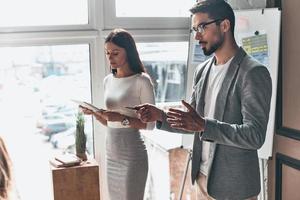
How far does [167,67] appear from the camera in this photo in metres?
3.19

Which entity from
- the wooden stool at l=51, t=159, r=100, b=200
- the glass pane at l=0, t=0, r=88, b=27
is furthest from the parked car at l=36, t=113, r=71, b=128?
the glass pane at l=0, t=0, r=88, b=27

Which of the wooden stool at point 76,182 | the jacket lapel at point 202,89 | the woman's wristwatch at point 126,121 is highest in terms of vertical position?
the jacket lapel at point 202,89

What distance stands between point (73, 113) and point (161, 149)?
720 millimetres

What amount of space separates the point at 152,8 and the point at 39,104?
113cm

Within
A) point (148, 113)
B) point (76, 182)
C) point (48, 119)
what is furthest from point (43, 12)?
point (148, 113)

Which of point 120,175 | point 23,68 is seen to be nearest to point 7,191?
point 120,175

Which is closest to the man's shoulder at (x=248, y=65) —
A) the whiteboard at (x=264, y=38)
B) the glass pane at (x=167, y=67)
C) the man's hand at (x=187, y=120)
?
the man's hand at (x=187, y=120)

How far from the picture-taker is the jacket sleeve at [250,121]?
1.59 metres

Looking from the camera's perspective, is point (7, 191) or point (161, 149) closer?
point (7, 191)

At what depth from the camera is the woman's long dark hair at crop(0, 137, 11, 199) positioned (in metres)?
1.50

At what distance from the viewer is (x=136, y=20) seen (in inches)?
117

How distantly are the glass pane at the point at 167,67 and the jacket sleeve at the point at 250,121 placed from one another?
151 centimetres

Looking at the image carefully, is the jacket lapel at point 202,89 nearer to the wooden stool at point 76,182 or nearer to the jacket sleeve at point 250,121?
the jacket sleeve at point 250,121

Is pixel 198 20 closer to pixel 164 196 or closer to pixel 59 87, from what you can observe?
pixel 59 87
